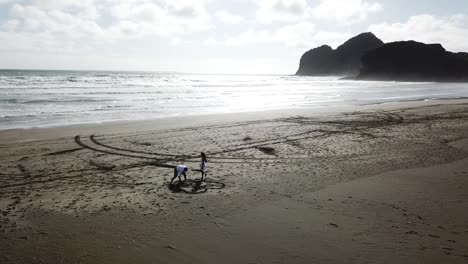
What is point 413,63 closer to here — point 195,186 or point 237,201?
point 195,186

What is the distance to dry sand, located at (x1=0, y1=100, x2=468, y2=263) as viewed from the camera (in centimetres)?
498

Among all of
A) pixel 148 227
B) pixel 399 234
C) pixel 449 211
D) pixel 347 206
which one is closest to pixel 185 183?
pixel 148 227

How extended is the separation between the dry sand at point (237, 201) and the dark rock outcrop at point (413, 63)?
11288 centimetres

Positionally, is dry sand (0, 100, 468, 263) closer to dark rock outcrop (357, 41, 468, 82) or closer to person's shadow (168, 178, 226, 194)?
person's shadow (168, 178, 226, 194)

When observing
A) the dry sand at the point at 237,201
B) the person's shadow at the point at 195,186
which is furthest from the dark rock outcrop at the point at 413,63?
the person's shadow at the point at 195,186

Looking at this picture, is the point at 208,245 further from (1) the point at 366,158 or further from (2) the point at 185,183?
(1) the point at 366,158

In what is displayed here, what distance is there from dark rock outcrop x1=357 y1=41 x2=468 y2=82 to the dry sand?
370 feet

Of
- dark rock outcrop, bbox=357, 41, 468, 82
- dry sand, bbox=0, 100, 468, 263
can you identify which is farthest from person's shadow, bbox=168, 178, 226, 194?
dark rock outcrop, bbox=357, 41, 468, 82

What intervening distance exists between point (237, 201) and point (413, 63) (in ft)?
417

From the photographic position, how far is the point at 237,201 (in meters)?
6.84

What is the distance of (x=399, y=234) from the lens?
5414 millimetres

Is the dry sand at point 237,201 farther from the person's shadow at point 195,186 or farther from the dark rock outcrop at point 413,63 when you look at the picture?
the dark rock outcrop at point 413,63

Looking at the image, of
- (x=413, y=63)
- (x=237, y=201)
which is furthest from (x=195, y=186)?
(x=413, y=63)

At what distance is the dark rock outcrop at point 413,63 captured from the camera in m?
112
